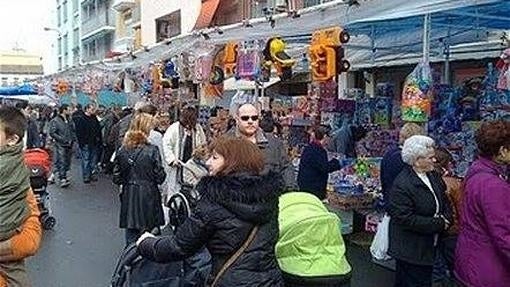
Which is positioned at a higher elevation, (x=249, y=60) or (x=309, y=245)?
(x=249, y=60)

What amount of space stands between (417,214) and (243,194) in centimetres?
207

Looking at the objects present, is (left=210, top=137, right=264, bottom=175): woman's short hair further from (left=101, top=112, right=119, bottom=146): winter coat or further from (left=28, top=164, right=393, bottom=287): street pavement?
(left=101, top=112, right=119, bottom=146): winter coat

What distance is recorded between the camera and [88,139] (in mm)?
14883

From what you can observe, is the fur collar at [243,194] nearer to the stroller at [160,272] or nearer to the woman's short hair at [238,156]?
the woman's short hair at [238,156]

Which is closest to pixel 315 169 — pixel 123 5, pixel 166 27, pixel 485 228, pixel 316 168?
pixel 316 168

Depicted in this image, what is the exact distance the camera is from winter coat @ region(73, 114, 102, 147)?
48.7 ft

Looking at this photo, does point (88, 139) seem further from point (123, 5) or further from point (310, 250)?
point (123, 5)

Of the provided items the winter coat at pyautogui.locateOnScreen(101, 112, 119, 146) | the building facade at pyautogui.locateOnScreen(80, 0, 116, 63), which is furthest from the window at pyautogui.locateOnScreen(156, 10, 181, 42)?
the winter coat at pyautogui.locateOnScreen(101, 112, 119, 146)

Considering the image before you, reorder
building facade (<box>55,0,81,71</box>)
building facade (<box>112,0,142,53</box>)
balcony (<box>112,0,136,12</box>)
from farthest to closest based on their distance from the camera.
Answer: building facade (<box>55,0,81,71</box>) → balcony (<box>112,0,136,12</box>) → building facade (<box>112,0,142,53</box>)

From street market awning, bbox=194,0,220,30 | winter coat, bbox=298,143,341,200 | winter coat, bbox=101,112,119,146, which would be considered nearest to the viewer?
winter coat, bbox=298,143,341,200

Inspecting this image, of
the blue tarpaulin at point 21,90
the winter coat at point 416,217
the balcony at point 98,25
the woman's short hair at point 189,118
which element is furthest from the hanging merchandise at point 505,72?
the balcony at point 98,25

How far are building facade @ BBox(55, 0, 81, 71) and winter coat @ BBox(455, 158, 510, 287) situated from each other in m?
59.7

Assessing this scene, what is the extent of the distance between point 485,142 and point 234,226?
184cm

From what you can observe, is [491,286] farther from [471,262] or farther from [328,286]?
[328,286]
